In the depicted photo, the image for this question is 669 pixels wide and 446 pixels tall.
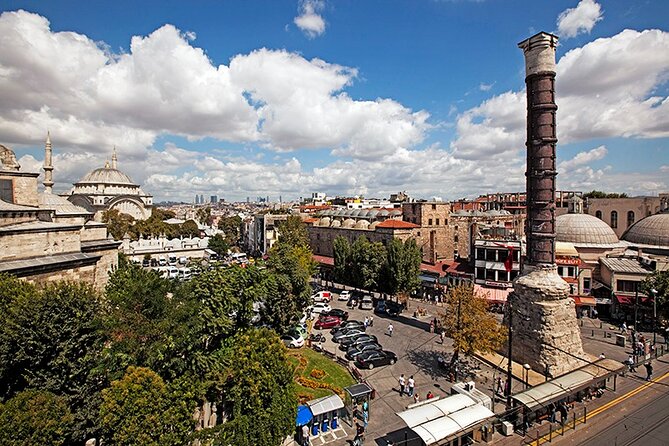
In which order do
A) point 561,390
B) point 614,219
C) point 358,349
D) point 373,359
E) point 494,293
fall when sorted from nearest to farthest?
point 561,390 → point 373,359 → point 358,349 → point 494,293 → point 614,219

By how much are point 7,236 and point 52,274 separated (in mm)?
3257

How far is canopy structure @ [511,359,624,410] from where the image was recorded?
13.9 metres

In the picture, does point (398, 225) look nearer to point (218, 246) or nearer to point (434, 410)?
point (434, 410)

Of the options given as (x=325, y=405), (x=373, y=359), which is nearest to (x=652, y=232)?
(x=373, y=359)

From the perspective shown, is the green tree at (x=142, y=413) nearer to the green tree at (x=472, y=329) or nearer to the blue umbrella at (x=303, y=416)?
the blue umbrella at (x=303, y=416)

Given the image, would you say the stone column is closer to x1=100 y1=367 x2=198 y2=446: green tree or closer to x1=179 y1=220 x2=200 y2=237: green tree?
x1=100 y1=367 x2=198 y2=446: green tree

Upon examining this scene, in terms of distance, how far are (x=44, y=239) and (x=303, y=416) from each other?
2015 centimetres

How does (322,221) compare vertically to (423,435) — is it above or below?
above

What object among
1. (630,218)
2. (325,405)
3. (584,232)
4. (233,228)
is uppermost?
(630,218)

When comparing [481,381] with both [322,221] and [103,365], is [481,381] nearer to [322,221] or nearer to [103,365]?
[103,365]

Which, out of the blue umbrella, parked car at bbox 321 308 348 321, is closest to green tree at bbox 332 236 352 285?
parked car at bbox 321 308 348 321

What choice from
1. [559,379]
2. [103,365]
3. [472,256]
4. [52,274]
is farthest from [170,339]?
[472,256]

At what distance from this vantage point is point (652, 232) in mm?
37281

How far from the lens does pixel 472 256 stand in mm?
38312
